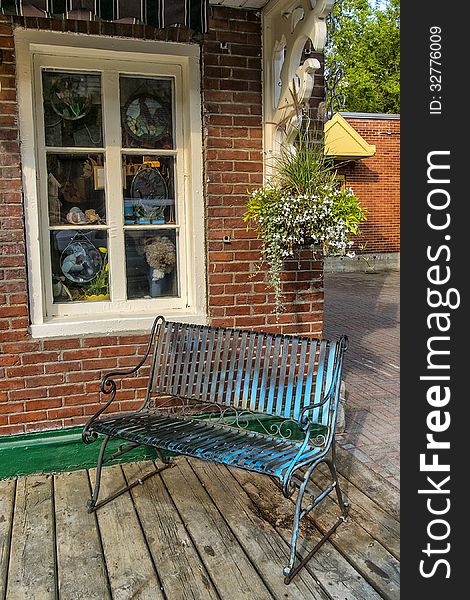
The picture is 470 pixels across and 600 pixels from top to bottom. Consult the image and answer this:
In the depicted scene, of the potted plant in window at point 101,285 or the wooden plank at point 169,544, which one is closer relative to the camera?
the wooden plank at point 169,544

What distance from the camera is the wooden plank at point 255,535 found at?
2504mm

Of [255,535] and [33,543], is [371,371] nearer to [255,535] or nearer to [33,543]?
[255,535]

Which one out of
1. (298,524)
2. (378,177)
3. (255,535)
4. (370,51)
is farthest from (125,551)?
(370,51)

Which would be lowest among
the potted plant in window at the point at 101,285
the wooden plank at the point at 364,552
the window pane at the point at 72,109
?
the wooden plank at the point at 364,552

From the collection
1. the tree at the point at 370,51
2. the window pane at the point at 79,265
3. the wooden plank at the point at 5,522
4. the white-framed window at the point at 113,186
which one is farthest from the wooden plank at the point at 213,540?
the tree at the point at 370,51

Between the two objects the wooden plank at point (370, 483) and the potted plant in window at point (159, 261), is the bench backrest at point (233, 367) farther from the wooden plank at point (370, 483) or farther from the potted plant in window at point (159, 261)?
the wooden plank at point (370, 483)

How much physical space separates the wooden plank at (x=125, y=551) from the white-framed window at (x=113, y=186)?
104 centimetres

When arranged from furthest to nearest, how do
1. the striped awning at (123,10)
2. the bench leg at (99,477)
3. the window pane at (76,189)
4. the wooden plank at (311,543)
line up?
1. the window pane at (76,189)
2. the bench leg at (99,477)
3. the striped awning at (123,10)
4. the wooden plank at (311,543)

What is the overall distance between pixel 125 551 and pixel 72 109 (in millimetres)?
2531

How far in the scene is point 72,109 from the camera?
364 centimetres

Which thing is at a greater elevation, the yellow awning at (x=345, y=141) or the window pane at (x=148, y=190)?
the yellow awning at (x=345, y=141)

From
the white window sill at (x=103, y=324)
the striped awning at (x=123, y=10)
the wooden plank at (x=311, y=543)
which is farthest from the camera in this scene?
the white window sill at (x=103, y=324)

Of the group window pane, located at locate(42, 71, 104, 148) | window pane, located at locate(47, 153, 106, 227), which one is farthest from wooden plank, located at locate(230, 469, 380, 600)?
window pane, located at locate(42, 71, 104, 148)

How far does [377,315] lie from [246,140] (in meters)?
6.71
